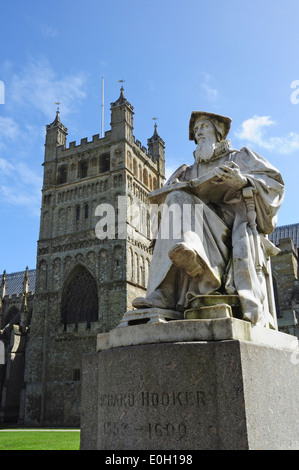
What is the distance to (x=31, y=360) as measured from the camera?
28016mm

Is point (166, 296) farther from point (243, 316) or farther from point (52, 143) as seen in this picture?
point (52, 143)

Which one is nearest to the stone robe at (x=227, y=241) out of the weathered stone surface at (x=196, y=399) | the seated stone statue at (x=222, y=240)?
the seated stone statue at (x=222, y=240)

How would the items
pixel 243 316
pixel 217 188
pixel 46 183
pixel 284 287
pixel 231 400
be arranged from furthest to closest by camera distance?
pixel 46 183, pixel 284 287, pixel 217 188, pixel 243 316, pixel 231 400

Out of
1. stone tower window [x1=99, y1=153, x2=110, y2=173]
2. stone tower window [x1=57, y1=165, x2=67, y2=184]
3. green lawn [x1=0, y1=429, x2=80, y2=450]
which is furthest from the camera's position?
stone tower window [x1=57, y1=165, x2=67, y2=184]

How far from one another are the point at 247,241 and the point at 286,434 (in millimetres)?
1300

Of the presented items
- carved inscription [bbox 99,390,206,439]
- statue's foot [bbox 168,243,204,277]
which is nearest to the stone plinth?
carved inscription [bbox 99,390,206,439]

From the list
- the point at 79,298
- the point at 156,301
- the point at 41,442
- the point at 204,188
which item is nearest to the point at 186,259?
the point at 156,301

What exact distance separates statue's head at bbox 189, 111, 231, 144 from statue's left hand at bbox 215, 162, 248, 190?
0.74 m

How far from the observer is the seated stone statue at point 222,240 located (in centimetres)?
297

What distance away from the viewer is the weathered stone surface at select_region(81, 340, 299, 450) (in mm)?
2291

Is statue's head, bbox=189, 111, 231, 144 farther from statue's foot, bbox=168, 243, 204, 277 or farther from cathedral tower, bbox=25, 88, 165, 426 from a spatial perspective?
cathedral tower, bbox=25, 88, 165, 426

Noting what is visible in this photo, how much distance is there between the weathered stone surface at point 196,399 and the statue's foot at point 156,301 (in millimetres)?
412

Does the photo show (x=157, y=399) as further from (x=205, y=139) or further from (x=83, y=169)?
(x=83, y=169)

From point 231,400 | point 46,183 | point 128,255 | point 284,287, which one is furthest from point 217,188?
point 46,183
